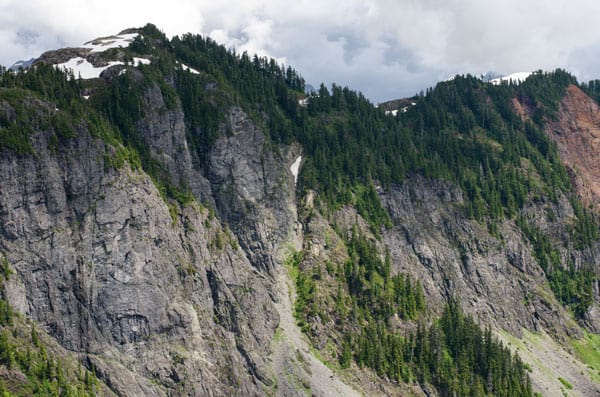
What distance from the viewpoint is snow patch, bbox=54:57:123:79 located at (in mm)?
151250

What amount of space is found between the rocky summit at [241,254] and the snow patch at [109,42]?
32.0 inches

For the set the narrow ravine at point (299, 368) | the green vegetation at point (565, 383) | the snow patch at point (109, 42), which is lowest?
the green vegetation at point (565, 383)

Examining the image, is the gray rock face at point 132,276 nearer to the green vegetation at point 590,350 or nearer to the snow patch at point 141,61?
the snow patch at point 141,61

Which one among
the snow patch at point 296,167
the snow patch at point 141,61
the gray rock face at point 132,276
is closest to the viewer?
the gray rock face at point 132,276

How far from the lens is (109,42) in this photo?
174625mm

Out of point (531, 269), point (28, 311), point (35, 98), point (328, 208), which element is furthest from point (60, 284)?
point (531, 269)

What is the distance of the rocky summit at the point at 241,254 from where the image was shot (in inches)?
4294

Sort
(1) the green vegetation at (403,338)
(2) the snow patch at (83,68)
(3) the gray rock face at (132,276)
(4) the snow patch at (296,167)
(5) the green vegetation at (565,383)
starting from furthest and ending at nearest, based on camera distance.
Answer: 1. (4) the snow patch at (296,167)
2. (2) the snow patch at (83,68)
3. (5) the green vegetation at (565,383)
4. (1) the green vegetation at (403,338)
5. (3) the gray rock face at (132,276)

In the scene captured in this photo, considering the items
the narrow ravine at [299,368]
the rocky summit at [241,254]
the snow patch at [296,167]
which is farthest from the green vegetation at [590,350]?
the snow patch at [296,167]

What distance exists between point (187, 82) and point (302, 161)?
40385 millimetres

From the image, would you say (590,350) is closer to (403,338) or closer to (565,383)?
(565,383)

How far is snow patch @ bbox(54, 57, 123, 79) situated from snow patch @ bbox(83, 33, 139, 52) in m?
8.17

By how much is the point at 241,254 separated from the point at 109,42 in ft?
239

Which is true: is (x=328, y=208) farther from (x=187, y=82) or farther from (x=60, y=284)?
(x=60, y=284)
